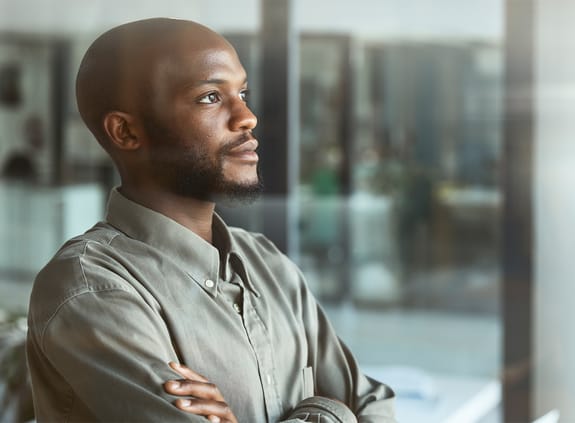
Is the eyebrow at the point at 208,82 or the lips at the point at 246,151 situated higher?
the eyebrow at the point at 208,82

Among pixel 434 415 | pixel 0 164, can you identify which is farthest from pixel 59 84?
pixel 434 415

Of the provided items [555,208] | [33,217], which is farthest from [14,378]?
[555,208]

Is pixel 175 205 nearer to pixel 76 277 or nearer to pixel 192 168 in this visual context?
pixel 192 168

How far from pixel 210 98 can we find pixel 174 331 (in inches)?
11.0

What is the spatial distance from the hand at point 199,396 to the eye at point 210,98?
31 centimetres

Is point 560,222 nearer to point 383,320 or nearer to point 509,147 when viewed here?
point 509,147

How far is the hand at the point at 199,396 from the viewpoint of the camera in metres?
1.03

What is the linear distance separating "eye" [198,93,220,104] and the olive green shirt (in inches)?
6.0

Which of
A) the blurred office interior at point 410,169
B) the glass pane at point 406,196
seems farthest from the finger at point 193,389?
the glass pane at point 406,196

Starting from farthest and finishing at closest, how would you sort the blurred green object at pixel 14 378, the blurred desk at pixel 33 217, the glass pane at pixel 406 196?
the glass pane at pixel 406 196, the blurred green object at pixel 14 378, the blurred desk at pixel 33 217

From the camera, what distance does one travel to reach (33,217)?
3.47 metres

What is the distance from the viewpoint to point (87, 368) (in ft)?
3.41

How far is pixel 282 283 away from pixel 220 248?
12 centimetres

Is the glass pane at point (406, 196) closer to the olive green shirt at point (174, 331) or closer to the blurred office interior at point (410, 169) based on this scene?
the blurred office interior at point (410, 169)
